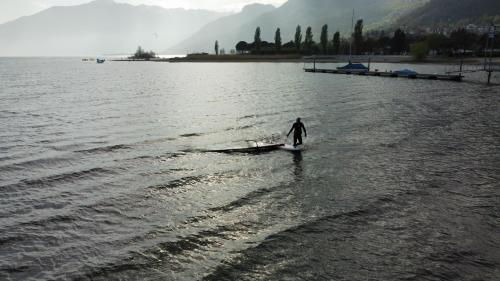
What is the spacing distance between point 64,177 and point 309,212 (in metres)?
17.9

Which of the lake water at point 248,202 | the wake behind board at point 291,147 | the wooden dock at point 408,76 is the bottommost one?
the lake water at point 248,202

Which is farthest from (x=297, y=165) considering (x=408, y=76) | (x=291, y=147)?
(x=408, y=76)

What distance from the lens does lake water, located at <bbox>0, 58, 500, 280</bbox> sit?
54.1 ft

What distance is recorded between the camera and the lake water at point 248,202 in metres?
16.5

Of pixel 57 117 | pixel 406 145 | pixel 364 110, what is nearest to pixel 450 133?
pixel 406 145

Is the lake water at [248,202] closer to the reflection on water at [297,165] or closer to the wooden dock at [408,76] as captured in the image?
the reflection on water at [297,165]

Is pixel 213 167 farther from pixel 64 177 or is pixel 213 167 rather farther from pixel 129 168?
pixel 64 177

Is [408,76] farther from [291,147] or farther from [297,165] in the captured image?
[297,165]

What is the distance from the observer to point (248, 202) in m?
22.8

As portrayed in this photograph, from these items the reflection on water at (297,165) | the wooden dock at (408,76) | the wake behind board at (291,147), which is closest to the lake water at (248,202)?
the reflection on water at (297,165)

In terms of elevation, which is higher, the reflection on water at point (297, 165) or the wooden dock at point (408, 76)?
the wooden dock at point (408, 76)

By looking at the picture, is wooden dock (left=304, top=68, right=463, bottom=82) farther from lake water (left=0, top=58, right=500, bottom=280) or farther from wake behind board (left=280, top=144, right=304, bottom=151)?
wake behind board (left=280, top=144, right=304, bottom=151)

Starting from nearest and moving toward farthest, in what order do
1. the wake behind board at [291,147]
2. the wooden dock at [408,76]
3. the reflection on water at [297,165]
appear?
1. the reflection on water at [297,165]
2. the wake behind board at [291,147]
3. the wooden dock at [408,76]

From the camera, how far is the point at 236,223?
2005 cm
